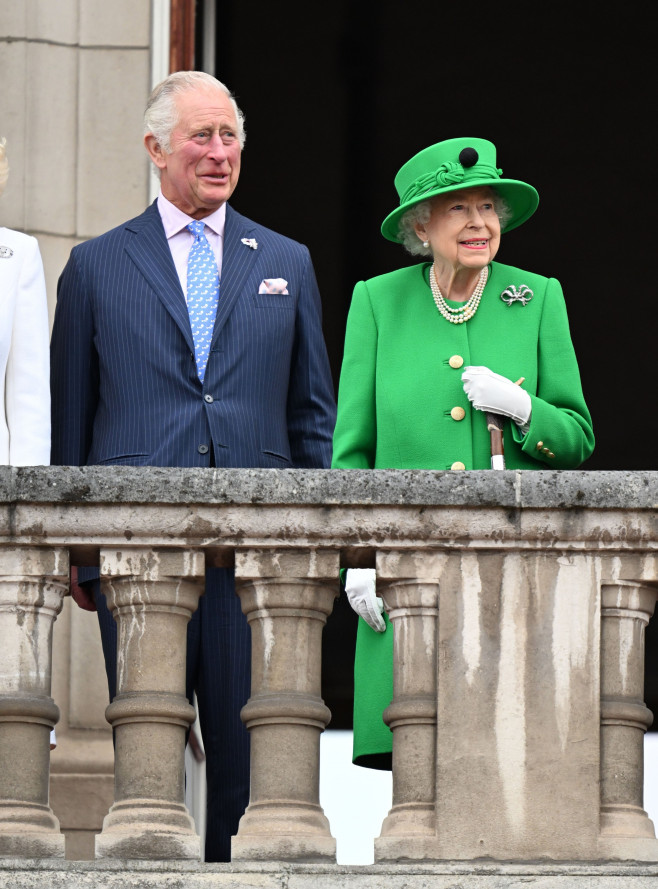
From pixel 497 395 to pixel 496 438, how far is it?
0.32 feet

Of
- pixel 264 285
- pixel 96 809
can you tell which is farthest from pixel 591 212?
pixel 264 285

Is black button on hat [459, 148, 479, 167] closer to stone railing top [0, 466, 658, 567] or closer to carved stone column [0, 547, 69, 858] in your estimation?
stone railing top [0, 466, 658, 567]

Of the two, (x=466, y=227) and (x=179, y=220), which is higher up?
(x=179, y=220)

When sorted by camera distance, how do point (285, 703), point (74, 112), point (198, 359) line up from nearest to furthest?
point (285, 703) < point (198, 359) < point (74, 112)

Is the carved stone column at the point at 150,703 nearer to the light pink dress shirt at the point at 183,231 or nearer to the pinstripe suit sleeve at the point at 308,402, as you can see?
the pinstripe suit sleeve at the point at 308,402

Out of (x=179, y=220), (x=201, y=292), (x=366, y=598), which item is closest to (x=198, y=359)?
(x=201, y=292)

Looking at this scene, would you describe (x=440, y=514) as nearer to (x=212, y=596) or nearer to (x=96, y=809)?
(x=212, y=596)

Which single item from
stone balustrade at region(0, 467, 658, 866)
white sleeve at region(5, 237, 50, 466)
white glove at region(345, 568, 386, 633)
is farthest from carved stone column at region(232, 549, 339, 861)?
white sleeve at region(5, 237, 50, 466)

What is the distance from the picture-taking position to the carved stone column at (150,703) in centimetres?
441

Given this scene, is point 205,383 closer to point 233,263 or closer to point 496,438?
point 233,263

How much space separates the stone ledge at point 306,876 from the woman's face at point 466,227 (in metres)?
1.44

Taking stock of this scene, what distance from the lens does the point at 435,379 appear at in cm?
521

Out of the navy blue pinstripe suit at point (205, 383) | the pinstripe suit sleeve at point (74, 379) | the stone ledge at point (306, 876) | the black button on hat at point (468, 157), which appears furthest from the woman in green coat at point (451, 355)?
the stone ledge at point (306, 876)

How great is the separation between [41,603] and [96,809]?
2.57 m
